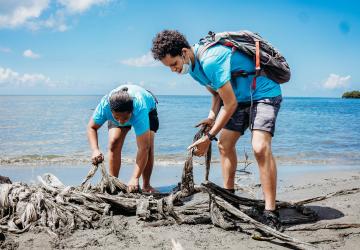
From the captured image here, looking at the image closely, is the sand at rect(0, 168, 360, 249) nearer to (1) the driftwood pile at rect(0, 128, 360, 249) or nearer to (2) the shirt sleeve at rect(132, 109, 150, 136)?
(1) the driftwood pile at rect(0, 128, 360, 249)

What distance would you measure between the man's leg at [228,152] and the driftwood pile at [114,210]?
27 centimetres

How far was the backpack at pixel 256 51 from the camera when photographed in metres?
3.84

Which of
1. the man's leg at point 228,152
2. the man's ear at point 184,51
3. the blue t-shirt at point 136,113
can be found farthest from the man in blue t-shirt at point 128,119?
the man's ear at point 184,51

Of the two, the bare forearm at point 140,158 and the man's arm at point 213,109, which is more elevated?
the man's arm at point 213,109

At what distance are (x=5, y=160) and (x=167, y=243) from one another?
24.8 ft

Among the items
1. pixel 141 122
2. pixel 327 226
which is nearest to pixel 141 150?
pixel 141 122

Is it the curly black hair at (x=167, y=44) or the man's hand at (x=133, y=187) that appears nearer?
the curly black hair at (x=167, y=44)

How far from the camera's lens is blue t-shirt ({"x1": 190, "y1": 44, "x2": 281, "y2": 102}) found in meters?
3.63

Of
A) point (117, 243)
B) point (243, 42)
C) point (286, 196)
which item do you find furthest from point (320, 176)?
point (117, 243)

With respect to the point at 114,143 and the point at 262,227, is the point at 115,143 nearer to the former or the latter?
the point at 114,143

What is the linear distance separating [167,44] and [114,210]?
1987 millimetres

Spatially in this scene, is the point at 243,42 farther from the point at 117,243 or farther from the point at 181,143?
the point at 181,143

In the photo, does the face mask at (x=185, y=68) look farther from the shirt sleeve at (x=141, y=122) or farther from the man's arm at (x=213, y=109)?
the shirt sleeve at (x=141, y=122)

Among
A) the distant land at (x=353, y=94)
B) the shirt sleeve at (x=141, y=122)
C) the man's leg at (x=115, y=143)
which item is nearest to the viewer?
the shirt sleeve at (x=141, y=122)
